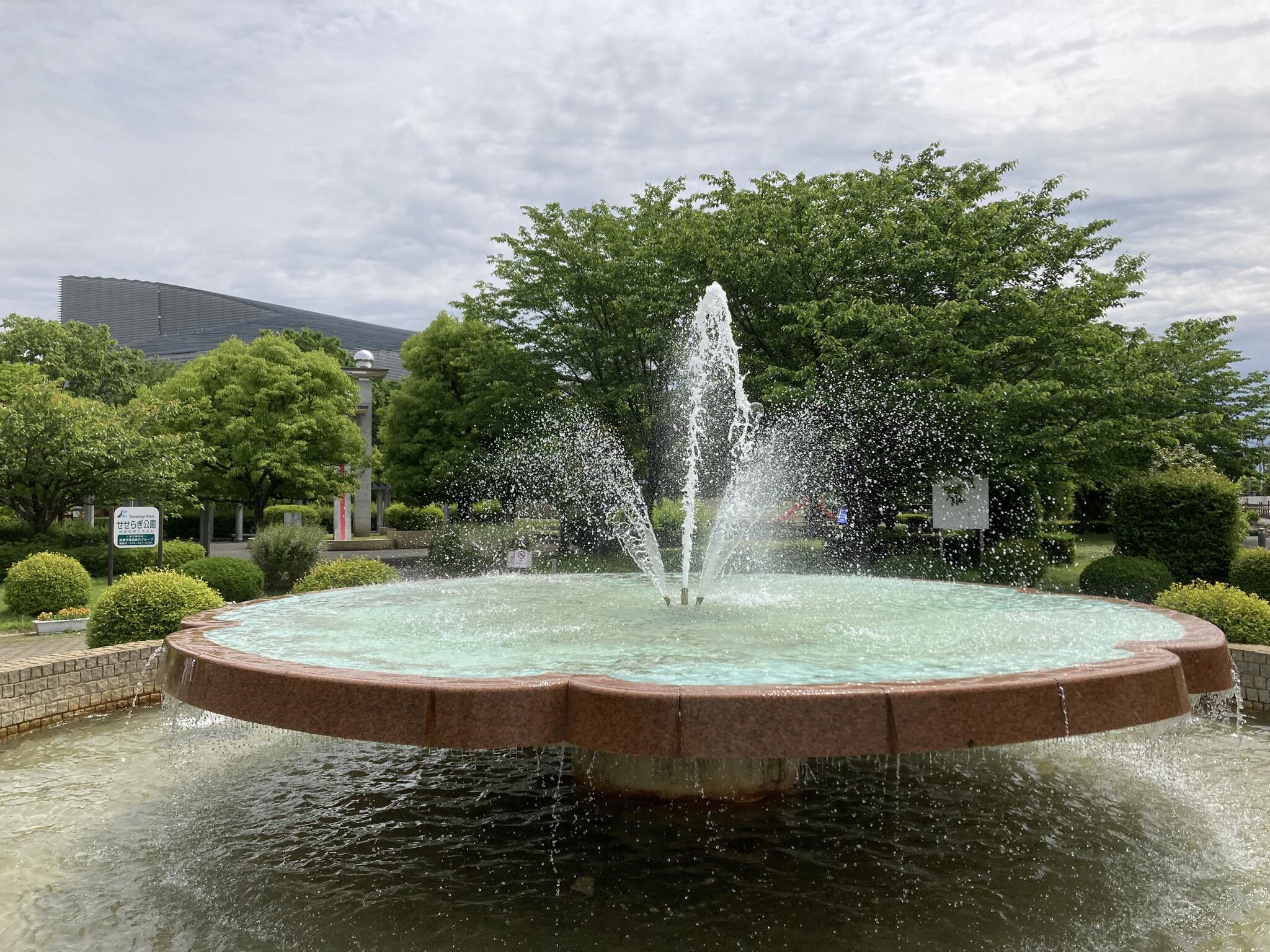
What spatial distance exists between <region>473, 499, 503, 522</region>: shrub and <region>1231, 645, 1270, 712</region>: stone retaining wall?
25604mm

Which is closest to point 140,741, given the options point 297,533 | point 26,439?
point 297,533

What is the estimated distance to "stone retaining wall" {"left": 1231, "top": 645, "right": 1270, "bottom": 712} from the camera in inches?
352

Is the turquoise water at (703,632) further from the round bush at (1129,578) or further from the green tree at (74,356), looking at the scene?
the green tree at (74,356)

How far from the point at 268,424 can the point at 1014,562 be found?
23.1m

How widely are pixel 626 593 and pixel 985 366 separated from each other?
1300 centimetres

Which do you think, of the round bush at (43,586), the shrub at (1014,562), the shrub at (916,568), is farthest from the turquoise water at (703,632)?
the shrub at (1014,562)

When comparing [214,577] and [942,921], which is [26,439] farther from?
[942,921]

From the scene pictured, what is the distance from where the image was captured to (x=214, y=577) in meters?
14.6

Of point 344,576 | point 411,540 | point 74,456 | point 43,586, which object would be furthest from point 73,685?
point 411,540

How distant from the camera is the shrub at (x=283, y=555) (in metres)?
18.4

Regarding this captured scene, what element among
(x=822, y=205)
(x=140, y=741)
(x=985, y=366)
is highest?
(x=822, y=205)

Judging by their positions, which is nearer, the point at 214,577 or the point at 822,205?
the point at 214,577

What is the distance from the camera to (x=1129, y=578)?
14641 millimetres

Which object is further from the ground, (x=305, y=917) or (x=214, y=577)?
(x=214, y=577)
